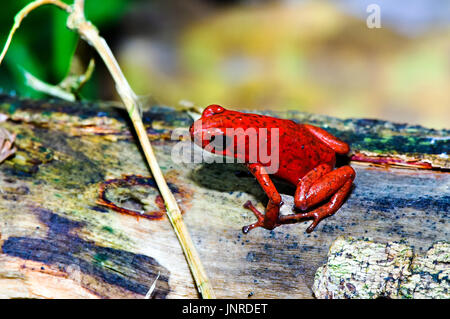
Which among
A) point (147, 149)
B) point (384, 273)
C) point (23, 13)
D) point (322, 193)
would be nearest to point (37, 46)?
point (23, 13)

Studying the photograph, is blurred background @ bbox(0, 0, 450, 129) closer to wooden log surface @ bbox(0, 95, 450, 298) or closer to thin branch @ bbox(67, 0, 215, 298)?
thin branch @ bbox(67, 0, 215, 298)

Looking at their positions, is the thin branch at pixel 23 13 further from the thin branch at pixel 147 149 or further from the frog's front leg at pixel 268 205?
the frog's front leg at pixel 268 205

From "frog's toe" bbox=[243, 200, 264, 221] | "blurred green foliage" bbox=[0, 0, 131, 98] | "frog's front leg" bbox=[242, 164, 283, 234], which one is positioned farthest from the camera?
"blurred green foliage" bbox=[0, 0, 131, 98]

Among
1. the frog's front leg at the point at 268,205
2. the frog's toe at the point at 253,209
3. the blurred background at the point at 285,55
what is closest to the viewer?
the frog's front leg at the point at 268,205

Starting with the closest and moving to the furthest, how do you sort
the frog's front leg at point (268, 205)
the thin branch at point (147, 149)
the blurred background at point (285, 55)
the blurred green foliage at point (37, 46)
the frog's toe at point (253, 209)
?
the thin branch at point (147, 149) < the frog's front leg at point (268, 205) < the frog's toe at point (253, 209) < the blurred green foliage at point (37, 46) < the blurred background at point (285, 55)

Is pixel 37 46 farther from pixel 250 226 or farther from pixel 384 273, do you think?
pixel 384 273

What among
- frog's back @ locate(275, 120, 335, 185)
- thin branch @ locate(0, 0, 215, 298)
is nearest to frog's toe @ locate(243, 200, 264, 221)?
frog's back @ locate(275, 120, 335, 185)

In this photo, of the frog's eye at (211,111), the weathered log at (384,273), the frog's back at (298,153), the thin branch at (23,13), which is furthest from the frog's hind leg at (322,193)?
the thin branch at (23,13)

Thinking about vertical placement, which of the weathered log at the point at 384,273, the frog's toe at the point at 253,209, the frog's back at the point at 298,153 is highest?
the frog's back at the point at 298,153
